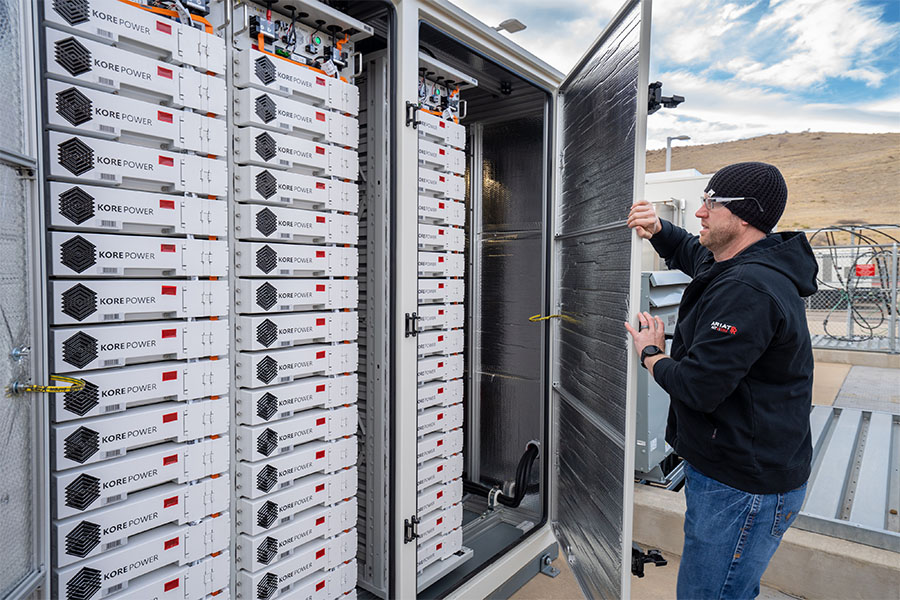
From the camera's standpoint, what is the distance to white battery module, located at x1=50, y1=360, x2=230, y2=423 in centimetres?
141

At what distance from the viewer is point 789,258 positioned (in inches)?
64.2

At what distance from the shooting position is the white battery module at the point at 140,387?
141 cm

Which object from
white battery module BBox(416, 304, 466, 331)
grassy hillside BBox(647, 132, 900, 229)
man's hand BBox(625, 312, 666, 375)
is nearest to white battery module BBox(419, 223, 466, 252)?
white battery module BBox(416, 304, 466, 331)

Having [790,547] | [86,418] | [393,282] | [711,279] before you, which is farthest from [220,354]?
[790,547]

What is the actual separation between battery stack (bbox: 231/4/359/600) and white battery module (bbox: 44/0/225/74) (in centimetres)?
12

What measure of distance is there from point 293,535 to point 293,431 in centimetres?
38

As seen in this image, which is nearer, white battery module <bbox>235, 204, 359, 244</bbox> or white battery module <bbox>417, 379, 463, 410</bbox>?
white battery module <bbox>235, 204, 359, 244</bbox>

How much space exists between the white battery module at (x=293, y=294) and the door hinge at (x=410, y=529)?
958mm

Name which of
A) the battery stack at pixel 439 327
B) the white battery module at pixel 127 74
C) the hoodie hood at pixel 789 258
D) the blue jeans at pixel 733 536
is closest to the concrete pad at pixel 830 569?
the blue jeans at pixel 733 536

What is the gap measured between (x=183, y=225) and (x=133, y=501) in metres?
0.84

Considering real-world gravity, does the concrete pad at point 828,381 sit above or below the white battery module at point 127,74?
below

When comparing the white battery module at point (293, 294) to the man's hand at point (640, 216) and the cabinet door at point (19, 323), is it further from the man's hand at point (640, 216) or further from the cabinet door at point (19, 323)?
the man's hand at point (640, 216)

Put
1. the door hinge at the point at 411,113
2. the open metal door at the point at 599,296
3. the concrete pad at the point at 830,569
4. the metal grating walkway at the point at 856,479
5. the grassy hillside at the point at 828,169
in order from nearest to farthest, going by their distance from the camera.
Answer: the open metal door at the point at 599,296
the door hinge at the point at 411,113
the concrete pad at the point at 830,569
the metal grating walkway at the point at 856,479
the grassy hillside at the point at 828,169

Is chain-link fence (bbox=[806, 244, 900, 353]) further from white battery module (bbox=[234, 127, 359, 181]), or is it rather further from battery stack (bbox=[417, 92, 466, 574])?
white battery module (bbox=[234, 127, 359, 181])
